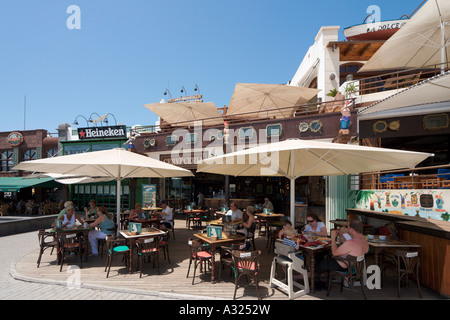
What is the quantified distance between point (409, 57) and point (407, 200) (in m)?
7.98

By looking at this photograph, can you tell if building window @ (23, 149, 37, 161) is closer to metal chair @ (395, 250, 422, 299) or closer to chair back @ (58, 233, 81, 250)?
chair back @ (58, 233, 81, 250)

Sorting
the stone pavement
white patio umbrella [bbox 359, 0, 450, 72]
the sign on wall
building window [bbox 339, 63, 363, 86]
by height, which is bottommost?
the stone pavement

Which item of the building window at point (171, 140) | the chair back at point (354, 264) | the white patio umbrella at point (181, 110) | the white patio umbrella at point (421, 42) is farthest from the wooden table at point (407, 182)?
the building window at point (171, 140)

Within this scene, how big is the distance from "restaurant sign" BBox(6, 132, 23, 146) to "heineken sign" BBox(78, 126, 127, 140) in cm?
674

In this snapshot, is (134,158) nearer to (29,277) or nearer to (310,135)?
(29,277)

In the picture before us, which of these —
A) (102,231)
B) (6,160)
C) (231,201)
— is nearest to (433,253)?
(102,231)

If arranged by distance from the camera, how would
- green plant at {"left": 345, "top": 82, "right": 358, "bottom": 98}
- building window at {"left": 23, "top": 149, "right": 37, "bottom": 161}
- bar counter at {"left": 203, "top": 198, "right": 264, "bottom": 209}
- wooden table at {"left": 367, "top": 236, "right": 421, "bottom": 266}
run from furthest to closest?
building window at {"left": 23, "top": 149, "right": 37, "bottom": 161}, bar counter at {"left": 203, "top": 198, "right": 264, "bottom": 209}, green plant at {"left": 345, "top": 82, "right": 358, "bottom": 98}, wooden table at {"left": 367, "top": 236, "right": 421, "bottom": 266}

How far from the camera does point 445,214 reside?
6.27 m

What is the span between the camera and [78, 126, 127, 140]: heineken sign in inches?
742

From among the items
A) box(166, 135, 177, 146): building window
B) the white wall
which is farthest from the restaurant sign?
the white wall

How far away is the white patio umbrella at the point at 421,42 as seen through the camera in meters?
9.87

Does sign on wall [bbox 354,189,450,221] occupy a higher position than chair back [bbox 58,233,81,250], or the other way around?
sign on wall [bbox 354,189,450,221]

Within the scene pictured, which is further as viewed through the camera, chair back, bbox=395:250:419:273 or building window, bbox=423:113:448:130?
building window, bbox=423:113:448:130

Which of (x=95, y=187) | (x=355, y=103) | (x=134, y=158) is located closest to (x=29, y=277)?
(x=134, y=158)
